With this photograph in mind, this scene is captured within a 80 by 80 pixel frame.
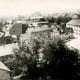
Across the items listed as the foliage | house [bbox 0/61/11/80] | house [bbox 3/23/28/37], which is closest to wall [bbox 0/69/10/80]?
house [bbox 0/61/11/80]

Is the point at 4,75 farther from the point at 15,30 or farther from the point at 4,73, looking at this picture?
the point at 15,30

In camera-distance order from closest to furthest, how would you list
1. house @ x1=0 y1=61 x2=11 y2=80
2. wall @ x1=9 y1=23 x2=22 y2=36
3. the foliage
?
house @ x1=0 y1=61 x2=11 y2=80, the foliage, wall @ x1=9 y1=23 x2=22 y2=36

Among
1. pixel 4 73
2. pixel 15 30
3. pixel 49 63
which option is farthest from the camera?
pixel 15 30

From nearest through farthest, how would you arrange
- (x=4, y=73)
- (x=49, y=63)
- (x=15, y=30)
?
(x=4, y=73) < (x=49, y=63) < (x=15, y=30)

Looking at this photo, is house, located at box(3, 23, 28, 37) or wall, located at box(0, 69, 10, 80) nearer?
wall, located at box(0, 69, 10, 80)

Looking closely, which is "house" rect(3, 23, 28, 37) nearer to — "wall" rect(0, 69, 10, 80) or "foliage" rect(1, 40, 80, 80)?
"foliage" rect(1, 40, 80, 80)

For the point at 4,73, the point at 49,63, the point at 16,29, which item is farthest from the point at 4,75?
the point at 16,29

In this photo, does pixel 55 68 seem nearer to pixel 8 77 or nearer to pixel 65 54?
pixel 65 54

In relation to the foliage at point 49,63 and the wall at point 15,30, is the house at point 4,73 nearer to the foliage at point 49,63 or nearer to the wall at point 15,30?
the foliage at point 49,63

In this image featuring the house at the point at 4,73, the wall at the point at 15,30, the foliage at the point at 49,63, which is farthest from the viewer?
the wall at the point at 15,30

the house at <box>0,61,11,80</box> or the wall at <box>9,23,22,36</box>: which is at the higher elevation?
the house at <box>0,61,11,80</box>

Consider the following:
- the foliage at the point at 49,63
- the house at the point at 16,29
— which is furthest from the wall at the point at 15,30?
the foliage at the point at 49,63
